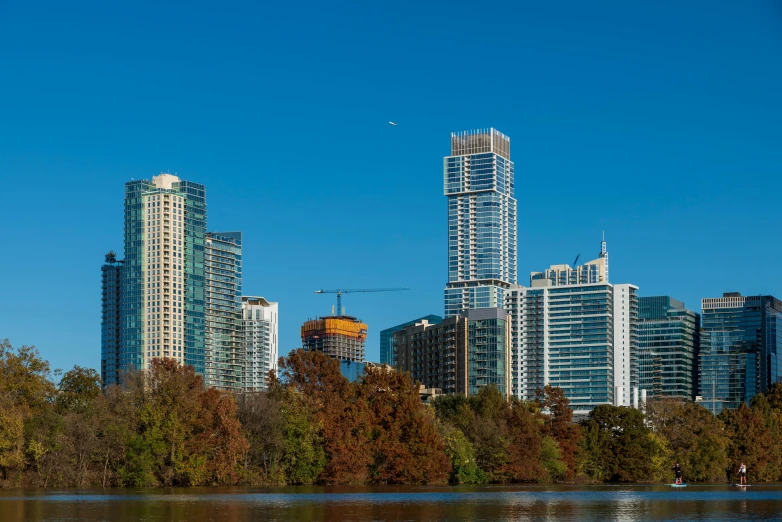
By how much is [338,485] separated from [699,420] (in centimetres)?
7141

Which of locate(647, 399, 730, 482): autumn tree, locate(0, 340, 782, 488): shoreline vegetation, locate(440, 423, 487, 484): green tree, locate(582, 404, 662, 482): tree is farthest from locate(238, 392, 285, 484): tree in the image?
locate(647, 399, 730, 482): autumn tree

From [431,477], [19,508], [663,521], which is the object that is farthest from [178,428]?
[663,521]

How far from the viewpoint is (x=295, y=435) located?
133 m

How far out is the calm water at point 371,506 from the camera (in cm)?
6931

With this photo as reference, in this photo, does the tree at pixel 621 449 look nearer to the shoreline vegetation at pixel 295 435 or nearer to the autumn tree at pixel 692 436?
the shoreline vegetation at pixel 295 435

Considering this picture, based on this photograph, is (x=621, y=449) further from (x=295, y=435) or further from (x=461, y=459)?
(x=295, y=435)

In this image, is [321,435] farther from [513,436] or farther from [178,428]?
[513,436]

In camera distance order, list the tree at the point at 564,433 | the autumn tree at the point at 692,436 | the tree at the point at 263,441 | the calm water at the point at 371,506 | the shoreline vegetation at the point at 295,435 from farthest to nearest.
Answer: the autumn tree at the point at 692,436
the tree at the point at 564,433
the tree at the point at 263,441
the shoreline vegetation at the point at 295,435
the calm water at the point at 371,506

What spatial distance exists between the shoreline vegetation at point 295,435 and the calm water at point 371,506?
17.3 m

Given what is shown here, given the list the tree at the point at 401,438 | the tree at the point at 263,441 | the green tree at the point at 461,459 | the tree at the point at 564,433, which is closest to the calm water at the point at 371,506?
the tree at the point at 263,441

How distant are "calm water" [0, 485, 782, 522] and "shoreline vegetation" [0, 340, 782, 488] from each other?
17329mm

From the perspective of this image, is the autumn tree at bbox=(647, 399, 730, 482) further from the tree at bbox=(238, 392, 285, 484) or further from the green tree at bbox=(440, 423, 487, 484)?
the tree at bbox=(238, 392, 285, 484)

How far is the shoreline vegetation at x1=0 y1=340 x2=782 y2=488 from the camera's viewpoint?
123500 millimetres

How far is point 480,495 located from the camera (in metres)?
101
